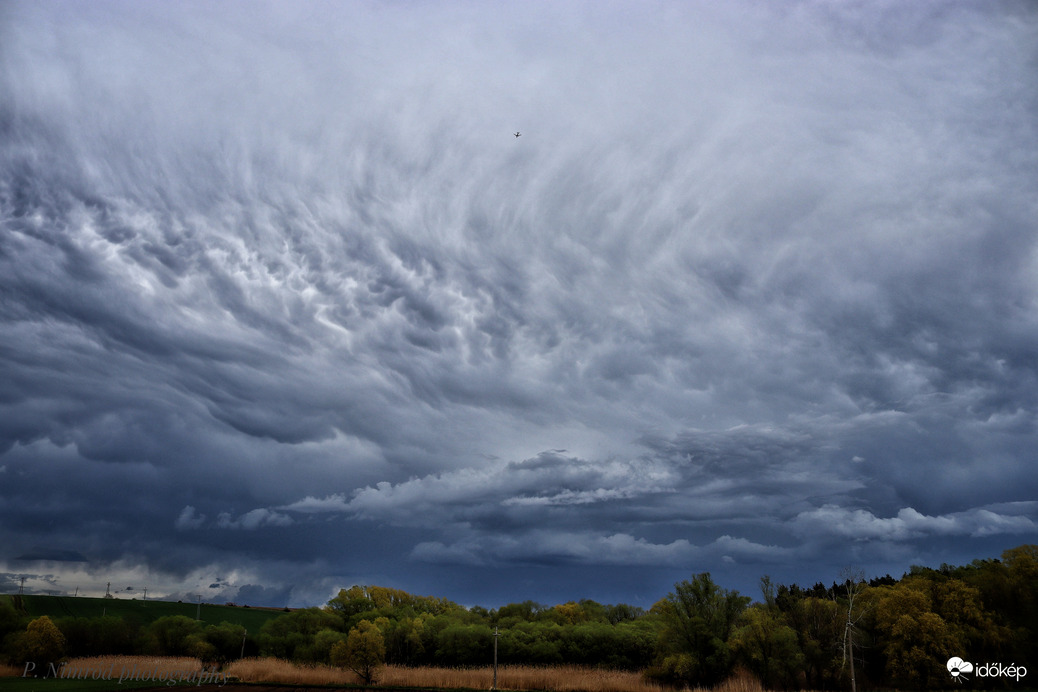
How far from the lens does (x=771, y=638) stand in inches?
2307

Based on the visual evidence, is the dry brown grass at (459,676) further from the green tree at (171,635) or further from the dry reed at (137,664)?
the green tree at (171,635)

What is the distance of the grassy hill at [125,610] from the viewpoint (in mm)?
122438

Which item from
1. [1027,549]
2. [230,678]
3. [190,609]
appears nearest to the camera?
[1027,549]

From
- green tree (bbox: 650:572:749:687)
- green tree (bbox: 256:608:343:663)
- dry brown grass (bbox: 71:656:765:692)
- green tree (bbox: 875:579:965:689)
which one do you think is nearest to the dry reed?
dry brown grass (bbox: 71:656:765:692)

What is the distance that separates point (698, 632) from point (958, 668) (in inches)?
939

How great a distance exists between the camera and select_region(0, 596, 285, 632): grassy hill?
122 meters

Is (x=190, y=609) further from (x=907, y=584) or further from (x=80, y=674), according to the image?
(x=907, y=584)

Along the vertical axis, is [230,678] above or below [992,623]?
below

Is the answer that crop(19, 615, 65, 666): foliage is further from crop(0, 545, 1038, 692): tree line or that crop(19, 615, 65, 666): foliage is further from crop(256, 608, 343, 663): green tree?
crop(256, 608, 343, 663): green tree

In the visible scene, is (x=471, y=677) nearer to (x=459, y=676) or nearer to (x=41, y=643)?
(x=459, y=676)

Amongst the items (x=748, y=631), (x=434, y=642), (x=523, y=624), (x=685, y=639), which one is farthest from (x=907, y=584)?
(x=434, y=642)

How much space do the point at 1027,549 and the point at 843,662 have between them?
2653cm

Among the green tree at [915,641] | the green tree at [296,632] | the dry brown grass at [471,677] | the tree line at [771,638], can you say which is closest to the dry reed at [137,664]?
the tree line at [771,638]

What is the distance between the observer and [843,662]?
57094mm
